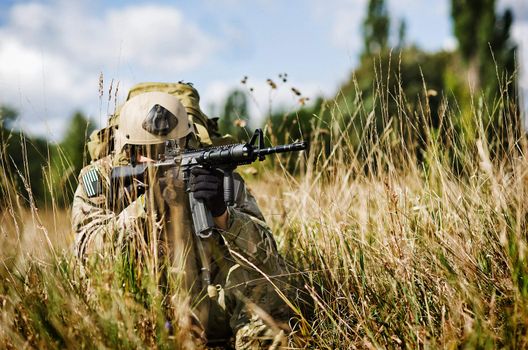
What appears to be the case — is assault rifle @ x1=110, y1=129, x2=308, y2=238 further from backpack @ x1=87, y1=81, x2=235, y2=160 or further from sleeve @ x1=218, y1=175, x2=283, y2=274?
backpack @ x1=87, y1=81, x2=235, y2=160

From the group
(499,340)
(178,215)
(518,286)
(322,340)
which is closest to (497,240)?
(518,286)

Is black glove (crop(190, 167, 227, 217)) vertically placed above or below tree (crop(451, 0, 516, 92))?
below

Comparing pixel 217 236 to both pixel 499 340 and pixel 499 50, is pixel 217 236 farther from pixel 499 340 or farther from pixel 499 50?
pixel 499 50

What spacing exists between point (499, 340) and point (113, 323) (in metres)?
1.34

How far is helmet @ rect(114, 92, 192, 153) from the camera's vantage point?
2801 millimetres

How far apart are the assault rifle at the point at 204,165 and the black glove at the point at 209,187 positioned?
0.03 metres

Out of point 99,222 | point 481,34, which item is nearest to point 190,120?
point 99,222

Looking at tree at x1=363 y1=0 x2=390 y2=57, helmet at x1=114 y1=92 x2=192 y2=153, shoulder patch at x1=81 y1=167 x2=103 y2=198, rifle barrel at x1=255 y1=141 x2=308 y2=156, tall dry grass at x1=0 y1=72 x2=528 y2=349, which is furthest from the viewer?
tree at x1=363 y1=0 x2=390 y2=57

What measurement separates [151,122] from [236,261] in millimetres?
817

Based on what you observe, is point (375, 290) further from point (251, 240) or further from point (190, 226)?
point (190, 226)


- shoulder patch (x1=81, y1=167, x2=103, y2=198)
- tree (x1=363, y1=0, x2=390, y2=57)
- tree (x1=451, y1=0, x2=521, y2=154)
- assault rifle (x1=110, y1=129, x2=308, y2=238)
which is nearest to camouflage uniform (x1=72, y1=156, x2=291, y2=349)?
shoulder patch (x1=81, y1=167, x2=103, y2=198)

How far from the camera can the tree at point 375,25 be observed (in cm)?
3719

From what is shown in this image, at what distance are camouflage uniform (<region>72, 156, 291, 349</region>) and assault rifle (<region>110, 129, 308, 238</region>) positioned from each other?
0.11 m

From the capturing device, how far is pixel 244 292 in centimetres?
284
